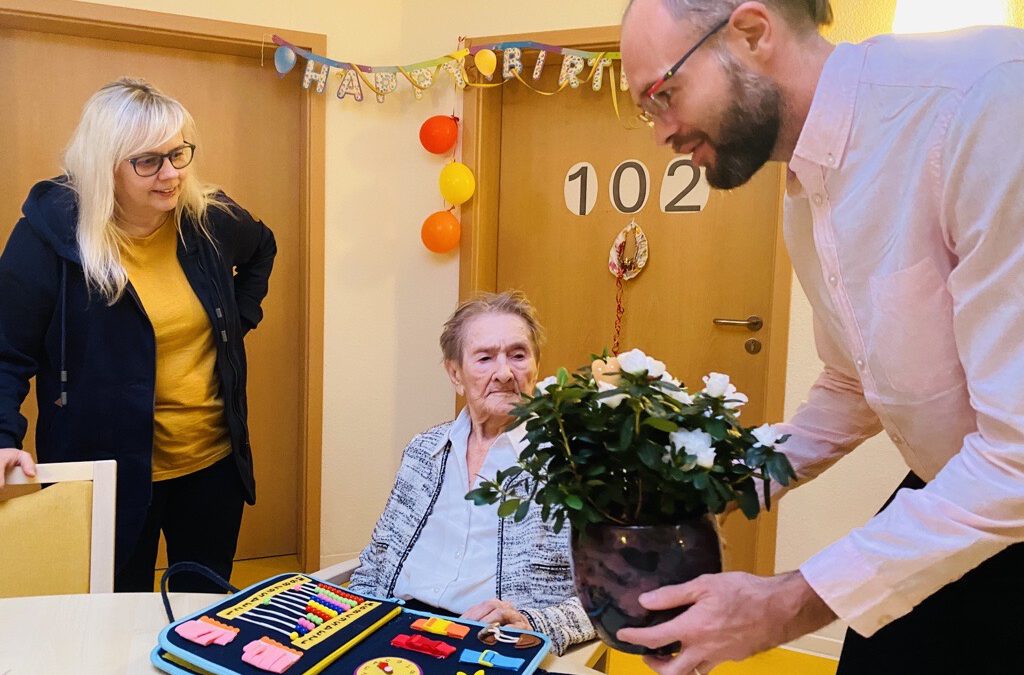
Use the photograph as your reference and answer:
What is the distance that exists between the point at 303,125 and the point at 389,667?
8.65 ft

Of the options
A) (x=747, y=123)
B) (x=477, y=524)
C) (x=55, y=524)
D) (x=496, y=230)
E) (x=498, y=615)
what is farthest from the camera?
(x=496, y=230)

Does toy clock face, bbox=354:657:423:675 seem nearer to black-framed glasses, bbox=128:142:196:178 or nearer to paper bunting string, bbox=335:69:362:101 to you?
black-framed glasses, bbox=128:142:196:178

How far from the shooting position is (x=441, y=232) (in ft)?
10.5

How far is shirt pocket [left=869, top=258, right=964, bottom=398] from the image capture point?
81cm

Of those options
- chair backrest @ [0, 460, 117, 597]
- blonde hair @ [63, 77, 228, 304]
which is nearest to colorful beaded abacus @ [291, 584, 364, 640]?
chair backrest @ [0, 460, 117, 597]

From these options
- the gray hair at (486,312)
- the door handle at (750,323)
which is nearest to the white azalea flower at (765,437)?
the gray hair at (486,312)


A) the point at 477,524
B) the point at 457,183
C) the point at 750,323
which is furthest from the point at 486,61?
the point at 477,524

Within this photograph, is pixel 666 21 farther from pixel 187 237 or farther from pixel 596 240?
pixel 596 240

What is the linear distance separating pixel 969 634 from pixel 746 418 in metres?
2.00

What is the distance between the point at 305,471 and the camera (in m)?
3.31

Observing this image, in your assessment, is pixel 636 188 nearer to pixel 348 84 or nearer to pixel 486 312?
pixel 348 84

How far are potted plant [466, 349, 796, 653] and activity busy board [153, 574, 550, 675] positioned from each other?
29 cm

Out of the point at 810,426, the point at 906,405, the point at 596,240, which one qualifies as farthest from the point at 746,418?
the point at 906,405

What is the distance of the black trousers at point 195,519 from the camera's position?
2047 mm
